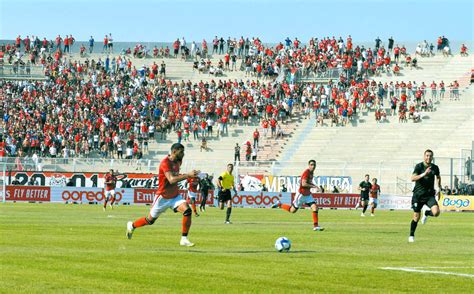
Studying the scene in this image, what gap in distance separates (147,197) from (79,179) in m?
5.30

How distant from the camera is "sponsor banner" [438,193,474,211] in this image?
6278 centimetres

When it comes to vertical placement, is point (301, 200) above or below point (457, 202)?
above

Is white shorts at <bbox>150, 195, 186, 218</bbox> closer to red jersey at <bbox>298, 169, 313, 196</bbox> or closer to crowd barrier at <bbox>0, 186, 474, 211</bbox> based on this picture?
red jersey at <bbox>298, 169, 313, 196</bbox>

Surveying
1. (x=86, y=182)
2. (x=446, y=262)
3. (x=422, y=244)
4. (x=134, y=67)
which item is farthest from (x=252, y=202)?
(x=446, y=262)

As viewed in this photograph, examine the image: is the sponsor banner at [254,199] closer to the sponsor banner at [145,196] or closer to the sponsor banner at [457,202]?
the sponsor banner at [145,196]

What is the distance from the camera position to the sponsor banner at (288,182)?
66.6m

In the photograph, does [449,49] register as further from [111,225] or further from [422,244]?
[422,244]

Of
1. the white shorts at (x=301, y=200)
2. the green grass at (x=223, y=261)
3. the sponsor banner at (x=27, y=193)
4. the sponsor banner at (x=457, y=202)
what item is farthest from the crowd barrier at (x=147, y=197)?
the green grass at (x=223, y=261)

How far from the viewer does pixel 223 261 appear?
1964cm

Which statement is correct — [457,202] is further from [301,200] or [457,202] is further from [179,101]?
[301,200]

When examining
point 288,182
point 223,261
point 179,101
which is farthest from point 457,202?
point 223,261

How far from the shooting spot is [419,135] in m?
75.5

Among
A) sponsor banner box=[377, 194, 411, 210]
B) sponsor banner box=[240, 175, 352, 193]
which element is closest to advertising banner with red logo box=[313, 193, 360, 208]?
sponsor banner box=[240, 175, 352, 193]

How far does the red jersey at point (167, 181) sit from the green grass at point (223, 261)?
125 cm
